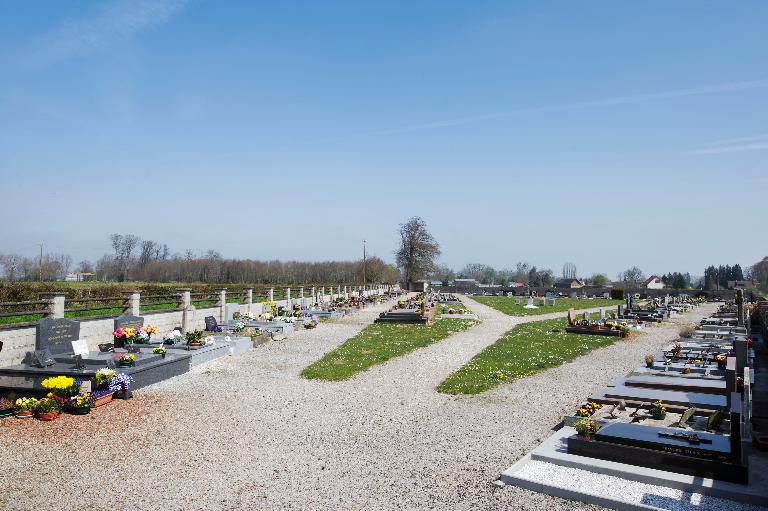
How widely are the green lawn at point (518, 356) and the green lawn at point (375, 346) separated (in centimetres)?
287

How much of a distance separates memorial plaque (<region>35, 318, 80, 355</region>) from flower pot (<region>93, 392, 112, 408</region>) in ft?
12.5

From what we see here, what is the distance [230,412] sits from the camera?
37.4ft

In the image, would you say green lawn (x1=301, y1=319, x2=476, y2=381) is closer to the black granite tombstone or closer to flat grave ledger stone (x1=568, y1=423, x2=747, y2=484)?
the black granite tombstone

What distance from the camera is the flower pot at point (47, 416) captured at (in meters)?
10.4

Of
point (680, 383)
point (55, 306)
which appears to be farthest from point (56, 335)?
point (680, 383)

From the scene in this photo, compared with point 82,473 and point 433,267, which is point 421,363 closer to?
point 82,473

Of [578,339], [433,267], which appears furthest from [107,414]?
[433,267]

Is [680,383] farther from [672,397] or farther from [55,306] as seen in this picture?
[55,306]

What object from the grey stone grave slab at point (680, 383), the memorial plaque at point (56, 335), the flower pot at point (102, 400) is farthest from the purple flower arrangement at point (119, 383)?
the grey stone grave slab at point (680, 383)

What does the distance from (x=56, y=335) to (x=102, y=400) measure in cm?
474

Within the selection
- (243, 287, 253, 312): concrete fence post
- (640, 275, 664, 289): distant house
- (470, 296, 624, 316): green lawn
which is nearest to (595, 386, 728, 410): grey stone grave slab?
(243, 287, 253, 312): concrete fence post

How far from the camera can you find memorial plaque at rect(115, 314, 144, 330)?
18672 mm

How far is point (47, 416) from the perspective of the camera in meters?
10.4

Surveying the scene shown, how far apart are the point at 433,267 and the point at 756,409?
272 ft
